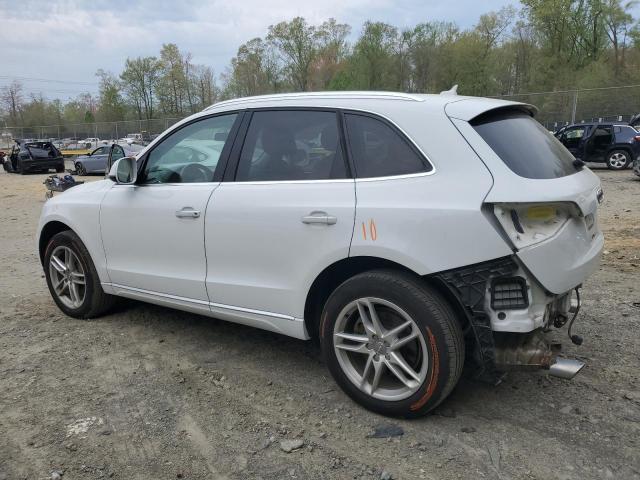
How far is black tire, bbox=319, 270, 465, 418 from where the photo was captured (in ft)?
9.09

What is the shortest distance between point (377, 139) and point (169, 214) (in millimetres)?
1642

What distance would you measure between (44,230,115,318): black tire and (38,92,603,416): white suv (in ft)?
2.86

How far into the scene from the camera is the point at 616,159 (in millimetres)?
17844

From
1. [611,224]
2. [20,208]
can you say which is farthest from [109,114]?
[611,224]

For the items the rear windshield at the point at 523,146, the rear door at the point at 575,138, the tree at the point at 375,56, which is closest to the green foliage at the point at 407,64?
the tree at the point at 375,56

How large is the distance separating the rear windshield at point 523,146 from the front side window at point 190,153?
68.6 inches

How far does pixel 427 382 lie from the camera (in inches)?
113

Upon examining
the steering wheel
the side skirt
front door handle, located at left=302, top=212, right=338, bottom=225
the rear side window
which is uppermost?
the rear side window

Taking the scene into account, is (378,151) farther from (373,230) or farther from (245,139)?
(245,139)

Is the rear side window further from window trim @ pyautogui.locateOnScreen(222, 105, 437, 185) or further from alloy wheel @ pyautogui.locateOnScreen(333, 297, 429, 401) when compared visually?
alloy wheel @ pyautogui.locateOnScreen(333, 297, 429, 401)

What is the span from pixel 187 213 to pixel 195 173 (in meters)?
0.33

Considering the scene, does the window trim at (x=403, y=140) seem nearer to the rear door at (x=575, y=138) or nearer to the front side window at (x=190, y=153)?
the front side window at (x=190, y=153)

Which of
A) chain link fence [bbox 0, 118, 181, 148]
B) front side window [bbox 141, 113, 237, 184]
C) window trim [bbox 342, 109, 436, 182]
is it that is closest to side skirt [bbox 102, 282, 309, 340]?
front side window [bbox 141, 113, 237, 184]

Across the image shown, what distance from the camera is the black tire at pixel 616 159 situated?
1770cm
